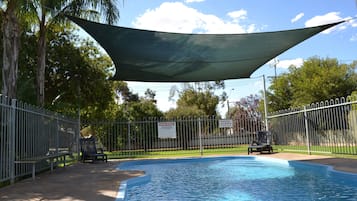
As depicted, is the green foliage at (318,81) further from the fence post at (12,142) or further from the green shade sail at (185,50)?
the fence post at (12,142)

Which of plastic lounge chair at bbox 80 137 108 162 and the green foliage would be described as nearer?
plastic lounge chair at bbox 80 137 108 162

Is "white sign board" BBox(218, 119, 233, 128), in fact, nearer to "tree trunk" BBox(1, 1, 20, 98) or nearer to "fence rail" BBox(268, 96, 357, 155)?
"fence rail" BBox(268, 96, 357, 155)

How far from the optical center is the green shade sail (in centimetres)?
955

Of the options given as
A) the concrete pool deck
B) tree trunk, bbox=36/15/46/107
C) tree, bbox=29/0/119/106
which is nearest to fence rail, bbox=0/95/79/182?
the concrete pool deck

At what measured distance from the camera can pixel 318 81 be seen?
74.3 ft

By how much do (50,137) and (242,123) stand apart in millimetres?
10223

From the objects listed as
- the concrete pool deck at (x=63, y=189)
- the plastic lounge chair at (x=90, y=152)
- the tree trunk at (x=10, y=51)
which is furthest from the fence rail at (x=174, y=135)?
the concrete pool deck at (x=63, y=189)

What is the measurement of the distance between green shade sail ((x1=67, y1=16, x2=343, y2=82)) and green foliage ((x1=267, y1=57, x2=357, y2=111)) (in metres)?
11.2

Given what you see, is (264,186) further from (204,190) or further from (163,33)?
(163,33)

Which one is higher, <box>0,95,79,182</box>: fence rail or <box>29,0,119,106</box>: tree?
<box>29,0,119,106</box>: tree

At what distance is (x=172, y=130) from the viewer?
1661cm

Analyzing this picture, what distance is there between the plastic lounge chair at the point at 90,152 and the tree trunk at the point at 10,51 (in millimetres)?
5091

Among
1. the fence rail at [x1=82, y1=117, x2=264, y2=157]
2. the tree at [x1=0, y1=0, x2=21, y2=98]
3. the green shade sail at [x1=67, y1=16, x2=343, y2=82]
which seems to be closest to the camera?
the tree at [x1=0, y1=0, x2=21, y2=98]

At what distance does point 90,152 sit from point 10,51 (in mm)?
5785
